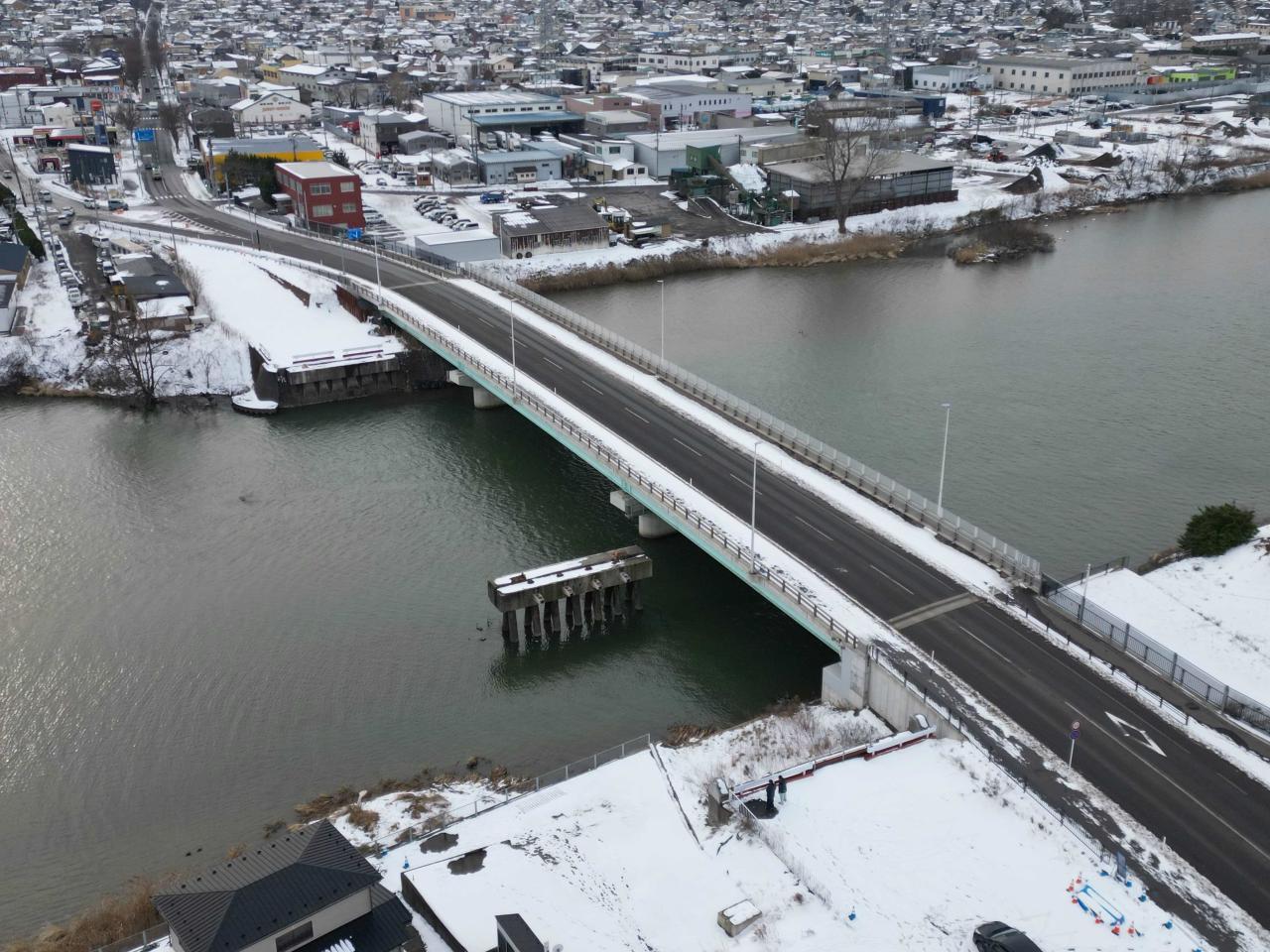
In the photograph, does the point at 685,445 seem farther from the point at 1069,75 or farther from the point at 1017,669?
the point at 1069,75

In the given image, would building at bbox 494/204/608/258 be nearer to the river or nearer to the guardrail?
the river

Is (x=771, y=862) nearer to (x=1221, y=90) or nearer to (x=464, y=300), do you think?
(x=464, y=300)

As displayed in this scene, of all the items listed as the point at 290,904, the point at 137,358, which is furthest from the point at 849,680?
the point at 137,358

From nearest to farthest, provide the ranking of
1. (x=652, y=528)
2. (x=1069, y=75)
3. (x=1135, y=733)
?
(x=1135, y=733)
(x=652, y=528)
(x=1069, y=75)

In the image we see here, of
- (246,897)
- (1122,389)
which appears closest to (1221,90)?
(1122,389)

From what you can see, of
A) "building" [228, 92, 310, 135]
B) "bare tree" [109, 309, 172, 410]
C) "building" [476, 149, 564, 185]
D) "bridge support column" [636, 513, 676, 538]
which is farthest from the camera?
"building" [228, 92, 310, 135]

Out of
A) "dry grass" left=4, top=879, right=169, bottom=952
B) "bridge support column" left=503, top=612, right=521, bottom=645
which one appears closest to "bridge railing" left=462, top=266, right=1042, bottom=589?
"bridge support column" left=503, top=612, right=521, bottom=645
